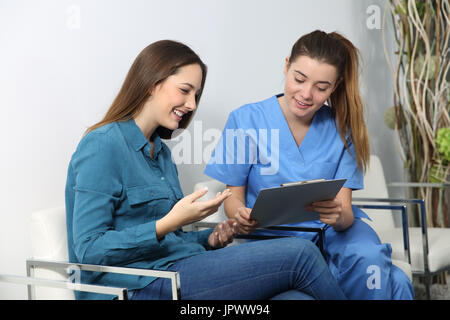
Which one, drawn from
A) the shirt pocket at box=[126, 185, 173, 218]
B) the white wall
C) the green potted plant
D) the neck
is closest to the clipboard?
the shirt pocket at box=[126, 185, 173, 218]

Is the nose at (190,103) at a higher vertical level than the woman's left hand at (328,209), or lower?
higher

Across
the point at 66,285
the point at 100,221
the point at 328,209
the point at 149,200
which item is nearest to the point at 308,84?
the point at 328,209

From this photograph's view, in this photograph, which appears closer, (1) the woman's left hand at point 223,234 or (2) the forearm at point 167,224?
(2) the forearm at point 167,224

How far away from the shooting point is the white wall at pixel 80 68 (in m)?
1.47

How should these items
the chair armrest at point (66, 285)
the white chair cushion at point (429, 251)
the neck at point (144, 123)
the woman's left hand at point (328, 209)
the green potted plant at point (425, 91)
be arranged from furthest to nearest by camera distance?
the green potted plant at point (425, 91) → the white chair cushion at point (429, 251) → the woman's left hand at point (328, 209) → the neck at point (144, 123) → the chair armrest at point (66, 285)

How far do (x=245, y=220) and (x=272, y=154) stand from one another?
0.95 feet

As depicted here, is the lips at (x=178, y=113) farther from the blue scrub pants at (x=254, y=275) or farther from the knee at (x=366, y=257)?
the knee at (x=366, y=257)

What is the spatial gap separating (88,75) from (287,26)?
42.0 inches

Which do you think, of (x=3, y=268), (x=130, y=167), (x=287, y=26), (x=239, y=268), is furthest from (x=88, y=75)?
(x=287, y=26)

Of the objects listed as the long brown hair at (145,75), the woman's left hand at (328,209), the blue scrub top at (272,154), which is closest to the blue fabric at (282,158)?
the blue scrub top at (272,154)

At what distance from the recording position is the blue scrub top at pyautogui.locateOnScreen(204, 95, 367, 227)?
1682mm

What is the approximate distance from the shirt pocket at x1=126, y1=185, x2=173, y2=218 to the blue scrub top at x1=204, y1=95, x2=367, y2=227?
348 millimetres

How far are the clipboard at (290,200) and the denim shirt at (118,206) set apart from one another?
20 centimetres

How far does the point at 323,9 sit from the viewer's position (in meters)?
2.61
